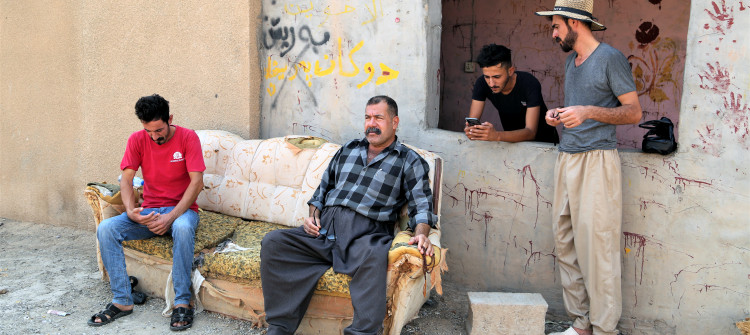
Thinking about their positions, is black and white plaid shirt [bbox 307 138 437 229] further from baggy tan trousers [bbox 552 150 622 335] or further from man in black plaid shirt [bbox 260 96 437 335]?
baggy tan trousers [bbox 552 150 622 335]

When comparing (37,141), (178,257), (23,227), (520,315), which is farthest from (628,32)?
(23,227)

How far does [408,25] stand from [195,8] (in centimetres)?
214

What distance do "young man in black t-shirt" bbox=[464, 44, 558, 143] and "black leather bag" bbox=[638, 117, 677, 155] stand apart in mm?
759

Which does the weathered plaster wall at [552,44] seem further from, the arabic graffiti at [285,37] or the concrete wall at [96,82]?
the concrete wall at [96,82]

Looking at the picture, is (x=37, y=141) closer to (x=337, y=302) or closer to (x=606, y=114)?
(x=337, y=302)

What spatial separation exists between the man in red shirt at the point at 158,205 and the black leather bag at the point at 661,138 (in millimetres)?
3051

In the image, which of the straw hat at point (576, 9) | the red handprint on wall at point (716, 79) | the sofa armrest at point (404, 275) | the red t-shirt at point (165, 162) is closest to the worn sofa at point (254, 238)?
the sofa armrest at point (404, 275)

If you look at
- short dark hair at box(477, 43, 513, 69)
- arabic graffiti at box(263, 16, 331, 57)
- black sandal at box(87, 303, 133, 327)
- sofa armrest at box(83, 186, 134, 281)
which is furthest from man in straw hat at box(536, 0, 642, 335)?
sofa armrest at box(83, 186, 134, 281)

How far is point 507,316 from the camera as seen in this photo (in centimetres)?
383

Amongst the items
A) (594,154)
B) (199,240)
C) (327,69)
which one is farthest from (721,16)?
(199,240)

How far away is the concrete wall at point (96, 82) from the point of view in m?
5.49

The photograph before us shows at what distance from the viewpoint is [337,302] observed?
3750 mm

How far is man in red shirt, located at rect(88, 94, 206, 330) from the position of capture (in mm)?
4082

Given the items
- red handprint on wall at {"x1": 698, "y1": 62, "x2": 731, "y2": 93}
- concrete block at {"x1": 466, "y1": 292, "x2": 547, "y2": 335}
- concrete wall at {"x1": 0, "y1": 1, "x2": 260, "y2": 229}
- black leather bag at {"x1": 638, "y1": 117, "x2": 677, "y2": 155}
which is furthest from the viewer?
concrete wall at {"x1": 0, "y1": 1, "x2": 260, "y2": 229}
